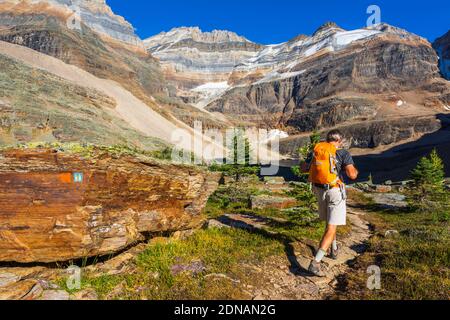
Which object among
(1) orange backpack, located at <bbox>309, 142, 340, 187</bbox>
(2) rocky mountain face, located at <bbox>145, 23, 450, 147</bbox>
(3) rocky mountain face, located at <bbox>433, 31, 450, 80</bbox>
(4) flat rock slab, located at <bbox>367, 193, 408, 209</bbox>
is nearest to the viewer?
(1) orange backpack, located at <bbox>309, 142, 340, 187</bbox>

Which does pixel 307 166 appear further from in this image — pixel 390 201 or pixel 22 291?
pixel 390 201

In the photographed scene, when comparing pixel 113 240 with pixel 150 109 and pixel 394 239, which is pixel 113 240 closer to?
pixel 394 239

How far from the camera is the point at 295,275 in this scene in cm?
639

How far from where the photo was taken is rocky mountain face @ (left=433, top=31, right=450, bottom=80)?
15995cm

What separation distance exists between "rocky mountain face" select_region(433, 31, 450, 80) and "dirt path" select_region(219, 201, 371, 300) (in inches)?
7551

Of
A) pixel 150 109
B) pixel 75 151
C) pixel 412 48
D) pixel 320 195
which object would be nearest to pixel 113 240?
pixel 75 151

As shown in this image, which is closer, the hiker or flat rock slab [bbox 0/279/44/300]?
flat rock slab [bbox 0/279/44/300]

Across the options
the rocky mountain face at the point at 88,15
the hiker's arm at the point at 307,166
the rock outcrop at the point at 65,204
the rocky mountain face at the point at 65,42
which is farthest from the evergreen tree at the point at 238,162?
the rocky mountain face at the point at 88,15

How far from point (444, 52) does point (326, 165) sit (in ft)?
696

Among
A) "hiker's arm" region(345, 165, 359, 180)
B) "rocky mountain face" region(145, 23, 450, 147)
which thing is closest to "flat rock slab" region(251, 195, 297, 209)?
"hiker's arm" region(345, 165, 359, 180)

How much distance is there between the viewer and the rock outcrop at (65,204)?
579 centimetres

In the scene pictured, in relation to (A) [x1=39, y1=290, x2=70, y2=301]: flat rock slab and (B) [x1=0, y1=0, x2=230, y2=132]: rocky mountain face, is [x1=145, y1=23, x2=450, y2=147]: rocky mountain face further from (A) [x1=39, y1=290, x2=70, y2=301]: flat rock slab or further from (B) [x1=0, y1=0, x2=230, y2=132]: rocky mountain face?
(A) [x1=39, y1=290, x2=70, y2=301]: flat rock slab

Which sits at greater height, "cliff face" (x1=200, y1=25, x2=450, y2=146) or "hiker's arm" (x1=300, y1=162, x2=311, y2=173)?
"cliff face" (x1=200, y1=25, x2=450, y2=146)

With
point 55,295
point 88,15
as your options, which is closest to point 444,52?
point 88,15
